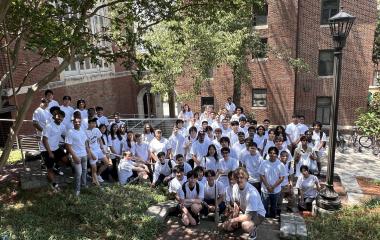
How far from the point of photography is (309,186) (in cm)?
825

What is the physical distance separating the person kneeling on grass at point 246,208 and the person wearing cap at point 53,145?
4.41m

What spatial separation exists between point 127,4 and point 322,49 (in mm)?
14702

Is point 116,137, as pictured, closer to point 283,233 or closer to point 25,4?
point 25,4

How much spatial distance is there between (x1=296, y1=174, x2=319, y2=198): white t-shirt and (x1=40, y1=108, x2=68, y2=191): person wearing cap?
20.3 feet

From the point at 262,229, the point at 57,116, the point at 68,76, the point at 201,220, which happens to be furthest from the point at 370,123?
the point at 68,76

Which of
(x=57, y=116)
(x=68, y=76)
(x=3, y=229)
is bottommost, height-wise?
(x=3, y=229)

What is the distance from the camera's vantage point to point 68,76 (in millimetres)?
16547

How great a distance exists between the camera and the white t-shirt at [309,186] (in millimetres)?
8234

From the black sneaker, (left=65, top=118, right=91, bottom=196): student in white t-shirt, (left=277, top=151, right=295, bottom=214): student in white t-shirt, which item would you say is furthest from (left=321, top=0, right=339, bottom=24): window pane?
(left=65, top=118, right=91, bottom=196): student in white t-shirt

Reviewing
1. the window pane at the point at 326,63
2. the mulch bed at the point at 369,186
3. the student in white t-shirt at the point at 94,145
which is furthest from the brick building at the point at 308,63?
the student in white t-shirt at the point at 94,145

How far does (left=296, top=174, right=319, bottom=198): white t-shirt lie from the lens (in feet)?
27.0

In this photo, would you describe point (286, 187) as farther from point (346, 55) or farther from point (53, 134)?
point (346, 55)

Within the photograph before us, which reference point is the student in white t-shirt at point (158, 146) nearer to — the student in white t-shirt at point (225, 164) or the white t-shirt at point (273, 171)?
the student in white t-shirt at point (225, 164)

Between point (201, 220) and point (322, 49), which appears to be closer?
point (201, 220)
